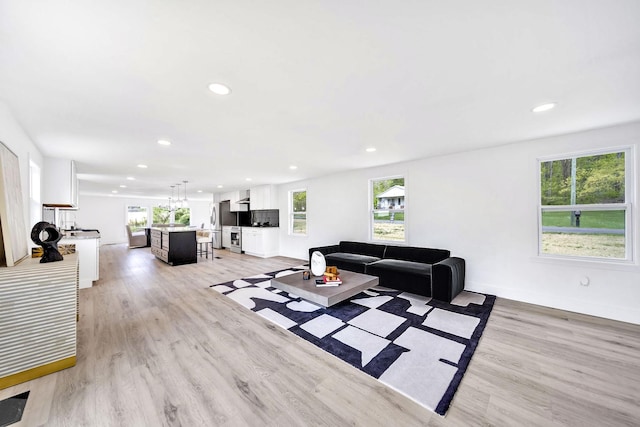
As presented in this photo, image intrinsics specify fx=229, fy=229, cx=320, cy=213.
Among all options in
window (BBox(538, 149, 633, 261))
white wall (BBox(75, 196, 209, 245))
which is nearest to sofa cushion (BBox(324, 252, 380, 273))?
window (BBox(538, 149, 633, 261))

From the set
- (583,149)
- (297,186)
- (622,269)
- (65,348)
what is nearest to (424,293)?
(622,269)

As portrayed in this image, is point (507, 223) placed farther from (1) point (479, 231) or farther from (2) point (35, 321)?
(2) point (35, 321)

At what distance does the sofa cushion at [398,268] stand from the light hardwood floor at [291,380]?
0.95 metres

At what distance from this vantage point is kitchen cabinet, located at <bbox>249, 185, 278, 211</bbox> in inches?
292

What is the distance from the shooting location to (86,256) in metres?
4.20

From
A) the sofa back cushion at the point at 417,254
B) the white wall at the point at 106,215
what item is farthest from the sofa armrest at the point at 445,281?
the white wall at the point at 106,215

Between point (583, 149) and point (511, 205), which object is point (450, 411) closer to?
point (511, 205)

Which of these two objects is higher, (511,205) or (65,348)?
(511,205)

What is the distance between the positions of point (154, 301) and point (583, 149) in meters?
6.30

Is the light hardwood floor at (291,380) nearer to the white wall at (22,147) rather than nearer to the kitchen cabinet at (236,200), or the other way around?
the white wall at (22,147)

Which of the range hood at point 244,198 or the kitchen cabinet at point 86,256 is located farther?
the range hood at point 244,198

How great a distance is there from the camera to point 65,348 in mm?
1929

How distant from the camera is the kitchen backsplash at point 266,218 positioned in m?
7.53

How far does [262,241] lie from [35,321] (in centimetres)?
536
